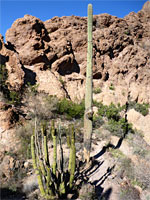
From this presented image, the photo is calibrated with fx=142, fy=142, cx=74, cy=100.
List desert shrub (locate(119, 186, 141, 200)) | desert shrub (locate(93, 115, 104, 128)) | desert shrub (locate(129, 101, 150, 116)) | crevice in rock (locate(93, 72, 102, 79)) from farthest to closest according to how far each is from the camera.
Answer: crevice in rock (locate(93, 72, 102, 79))
desert shrub (locate(129, 101, 150, 116))
desert shrub (locate(93, 115, 104, 128))
desert shrub (locate(119, 186, 141, 200))

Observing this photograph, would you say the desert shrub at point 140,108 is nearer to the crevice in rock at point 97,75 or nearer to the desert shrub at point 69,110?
the crevice in rock at point 97,75

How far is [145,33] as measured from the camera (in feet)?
52.0

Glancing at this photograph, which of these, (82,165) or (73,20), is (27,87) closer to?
(82,165)

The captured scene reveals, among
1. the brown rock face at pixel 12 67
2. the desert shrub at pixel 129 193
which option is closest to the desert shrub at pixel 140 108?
the desert shrub at pixel 129 193

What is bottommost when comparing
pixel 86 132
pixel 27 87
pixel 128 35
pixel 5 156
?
pixel 5 156

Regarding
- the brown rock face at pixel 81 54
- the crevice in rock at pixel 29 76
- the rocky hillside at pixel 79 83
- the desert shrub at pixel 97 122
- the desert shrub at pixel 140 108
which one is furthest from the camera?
the brown rock face at pixel 81 54

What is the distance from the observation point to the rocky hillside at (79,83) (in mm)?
5520

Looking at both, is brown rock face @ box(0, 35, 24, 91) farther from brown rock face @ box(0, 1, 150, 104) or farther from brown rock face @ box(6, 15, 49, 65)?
brown rock face @ box(6, 15, 49, 65)

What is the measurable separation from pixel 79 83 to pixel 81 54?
9.00 feet

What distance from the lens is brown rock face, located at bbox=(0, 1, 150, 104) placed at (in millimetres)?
10719

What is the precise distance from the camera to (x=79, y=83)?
39.3ft

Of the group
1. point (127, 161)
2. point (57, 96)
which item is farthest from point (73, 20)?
point (127, 161)

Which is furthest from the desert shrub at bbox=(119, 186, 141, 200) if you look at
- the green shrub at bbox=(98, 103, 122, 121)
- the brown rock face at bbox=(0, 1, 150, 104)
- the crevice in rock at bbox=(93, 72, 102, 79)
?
the crevice in rock at bbox=(93, 72, 102, 79)

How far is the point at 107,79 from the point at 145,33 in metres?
7.59
